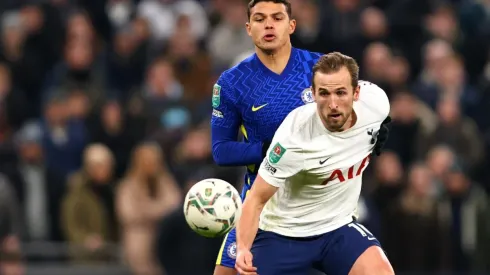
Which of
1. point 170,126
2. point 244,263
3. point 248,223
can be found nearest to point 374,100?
point 248,223

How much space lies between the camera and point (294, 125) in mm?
7859

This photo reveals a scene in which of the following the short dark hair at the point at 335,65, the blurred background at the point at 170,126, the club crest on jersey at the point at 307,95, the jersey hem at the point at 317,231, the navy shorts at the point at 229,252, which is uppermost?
the short dark hair at the point at 335,65

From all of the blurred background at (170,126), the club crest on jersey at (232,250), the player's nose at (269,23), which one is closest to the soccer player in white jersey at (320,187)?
the club crest on jersey at (232,250)

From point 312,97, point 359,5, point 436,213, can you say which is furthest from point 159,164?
point 312,97

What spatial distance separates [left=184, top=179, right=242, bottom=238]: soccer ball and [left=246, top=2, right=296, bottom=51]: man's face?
39.2 inches

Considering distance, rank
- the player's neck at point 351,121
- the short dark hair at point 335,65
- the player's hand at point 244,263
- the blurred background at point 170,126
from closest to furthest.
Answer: the player's hand at point 244,263
the short dark hair at point 335,65
the player's neck at point 351,121
the blurred background at point 170,126

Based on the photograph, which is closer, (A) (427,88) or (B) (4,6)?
(A) (427,88)

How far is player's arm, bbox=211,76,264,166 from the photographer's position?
8.20 metres

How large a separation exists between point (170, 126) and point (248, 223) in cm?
714

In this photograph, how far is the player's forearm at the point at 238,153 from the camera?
816cm

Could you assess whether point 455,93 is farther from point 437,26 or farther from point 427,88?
point 437,26

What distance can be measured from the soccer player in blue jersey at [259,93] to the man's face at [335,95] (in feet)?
1.68

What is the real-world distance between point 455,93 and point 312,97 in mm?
7480

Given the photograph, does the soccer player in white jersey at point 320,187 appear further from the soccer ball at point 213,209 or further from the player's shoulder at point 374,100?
the soccer ball at point 213,209
